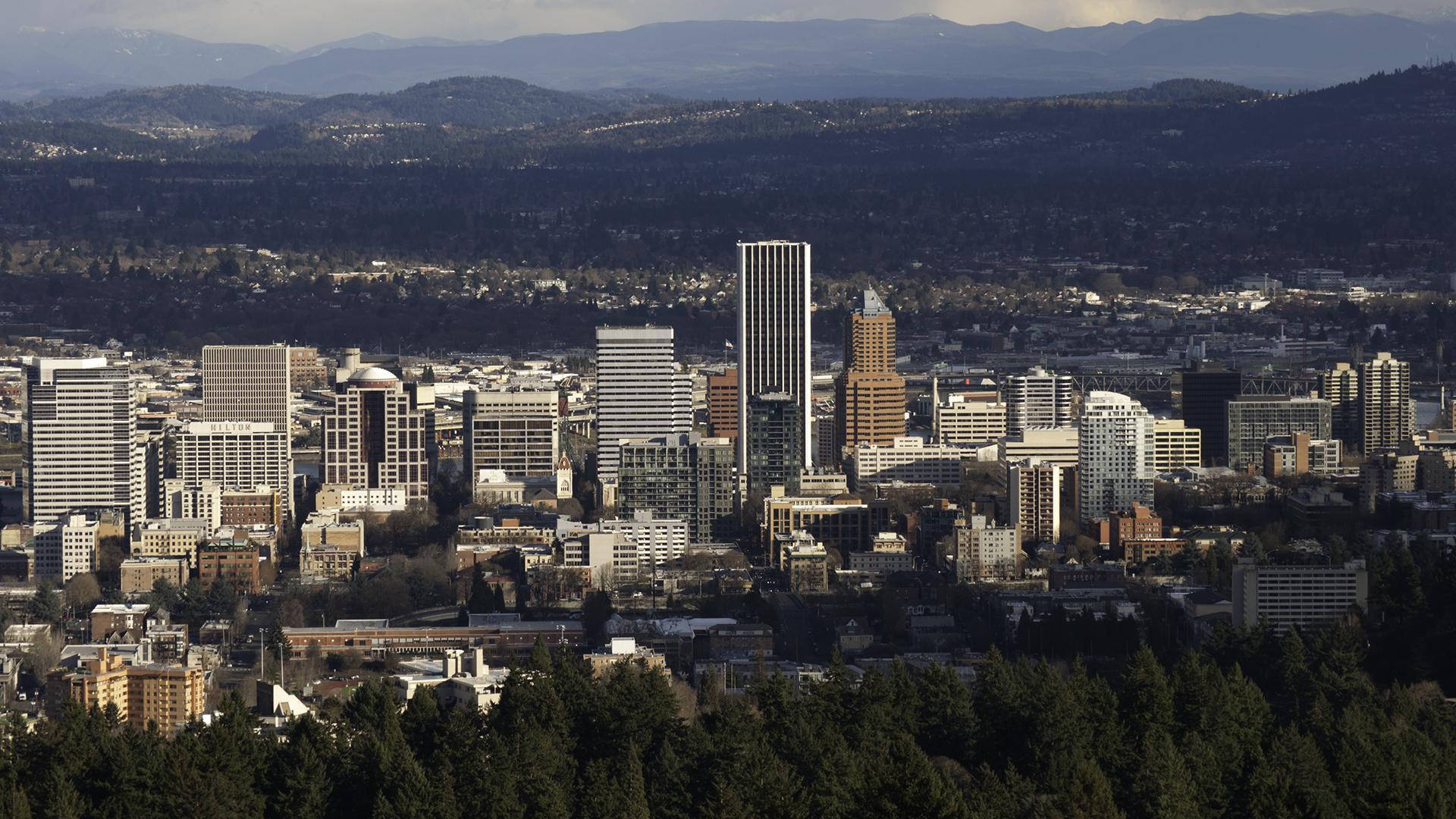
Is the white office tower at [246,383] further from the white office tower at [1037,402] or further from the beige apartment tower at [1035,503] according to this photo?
the beige apartment tower at [1035,503]

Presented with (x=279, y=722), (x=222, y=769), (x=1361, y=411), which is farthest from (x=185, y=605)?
(x=1361, y=411)

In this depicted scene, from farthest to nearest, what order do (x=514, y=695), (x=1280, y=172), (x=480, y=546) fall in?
1. (x=1280, y=172)
2. (x=480, y=546)
3. (x=514, y=695)

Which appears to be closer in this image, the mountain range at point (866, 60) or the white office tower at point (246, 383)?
the white office tower at point (246, 383)

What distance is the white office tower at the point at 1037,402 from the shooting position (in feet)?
153

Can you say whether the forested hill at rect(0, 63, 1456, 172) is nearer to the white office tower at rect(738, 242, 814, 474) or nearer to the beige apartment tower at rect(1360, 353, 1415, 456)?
the beige apartment tower at rect(1360, 353, 1415, 456)

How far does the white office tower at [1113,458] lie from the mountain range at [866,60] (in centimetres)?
10176

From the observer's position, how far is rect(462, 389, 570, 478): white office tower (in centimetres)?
4278

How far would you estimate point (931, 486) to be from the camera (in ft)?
135

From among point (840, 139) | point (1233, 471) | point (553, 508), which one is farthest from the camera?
point (840, 139)

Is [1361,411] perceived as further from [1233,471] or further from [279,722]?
[279,722]

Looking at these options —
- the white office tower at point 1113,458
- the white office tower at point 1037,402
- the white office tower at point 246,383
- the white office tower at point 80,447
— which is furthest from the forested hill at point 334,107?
the white office tower at point 1113,458

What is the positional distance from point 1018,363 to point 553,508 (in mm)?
20029

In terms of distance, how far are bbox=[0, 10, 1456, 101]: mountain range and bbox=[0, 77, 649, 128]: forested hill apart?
19.7 m

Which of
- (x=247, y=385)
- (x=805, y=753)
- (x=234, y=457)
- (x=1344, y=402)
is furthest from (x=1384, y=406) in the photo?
(x=805, y=753)
